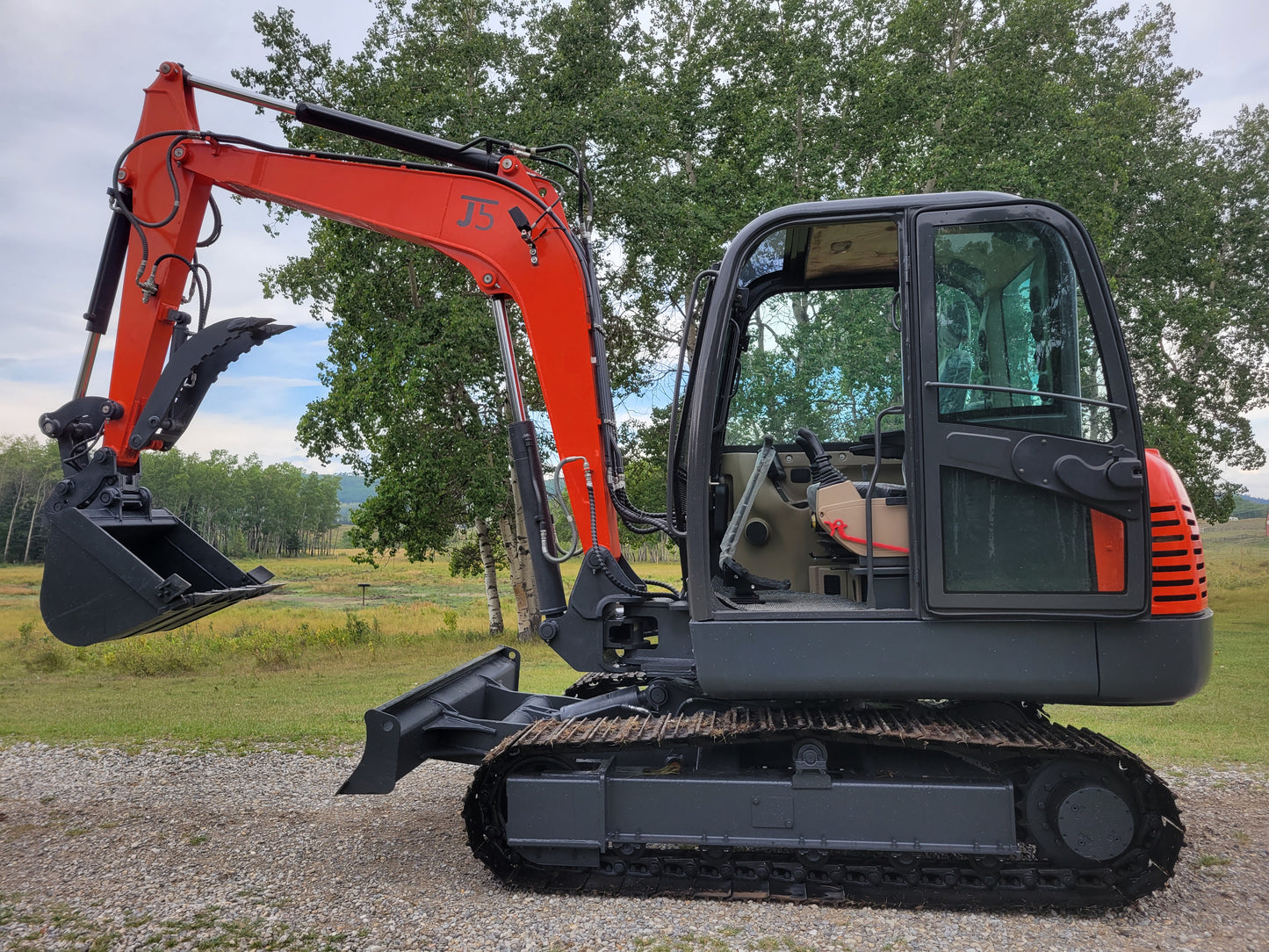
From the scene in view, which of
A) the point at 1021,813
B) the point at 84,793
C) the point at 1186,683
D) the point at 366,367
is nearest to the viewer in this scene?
the point at 1186,683

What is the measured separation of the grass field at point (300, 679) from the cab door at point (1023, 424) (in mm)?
2143

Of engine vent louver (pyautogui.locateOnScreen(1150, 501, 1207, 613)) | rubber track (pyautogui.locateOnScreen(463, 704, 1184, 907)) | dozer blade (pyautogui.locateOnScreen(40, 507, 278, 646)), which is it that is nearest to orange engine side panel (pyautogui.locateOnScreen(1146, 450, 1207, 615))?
engine vent louver (pyautogui.locateOnScreen(1150, 501, 1207, 613))

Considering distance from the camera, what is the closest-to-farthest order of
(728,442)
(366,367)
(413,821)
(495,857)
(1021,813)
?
(1021,813)
(495,857)
(728,442)
(413,821)
(366,367)

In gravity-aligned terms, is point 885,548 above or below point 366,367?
below

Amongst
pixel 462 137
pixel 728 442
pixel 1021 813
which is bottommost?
pixel 1021 813

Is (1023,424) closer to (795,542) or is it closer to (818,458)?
(818,458)

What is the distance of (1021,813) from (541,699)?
2723 mm

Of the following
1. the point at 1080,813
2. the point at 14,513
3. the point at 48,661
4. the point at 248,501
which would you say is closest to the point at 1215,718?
the point at 1080,813

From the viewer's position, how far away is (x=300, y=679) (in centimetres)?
1145

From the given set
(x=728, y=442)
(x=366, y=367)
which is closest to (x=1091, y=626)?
(x=728, y=442)

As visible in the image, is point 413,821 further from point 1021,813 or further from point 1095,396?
point 1095,396

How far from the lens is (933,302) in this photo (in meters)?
3.64

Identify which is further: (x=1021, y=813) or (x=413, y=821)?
(x=413, y=821)

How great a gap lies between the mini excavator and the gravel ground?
223mm
